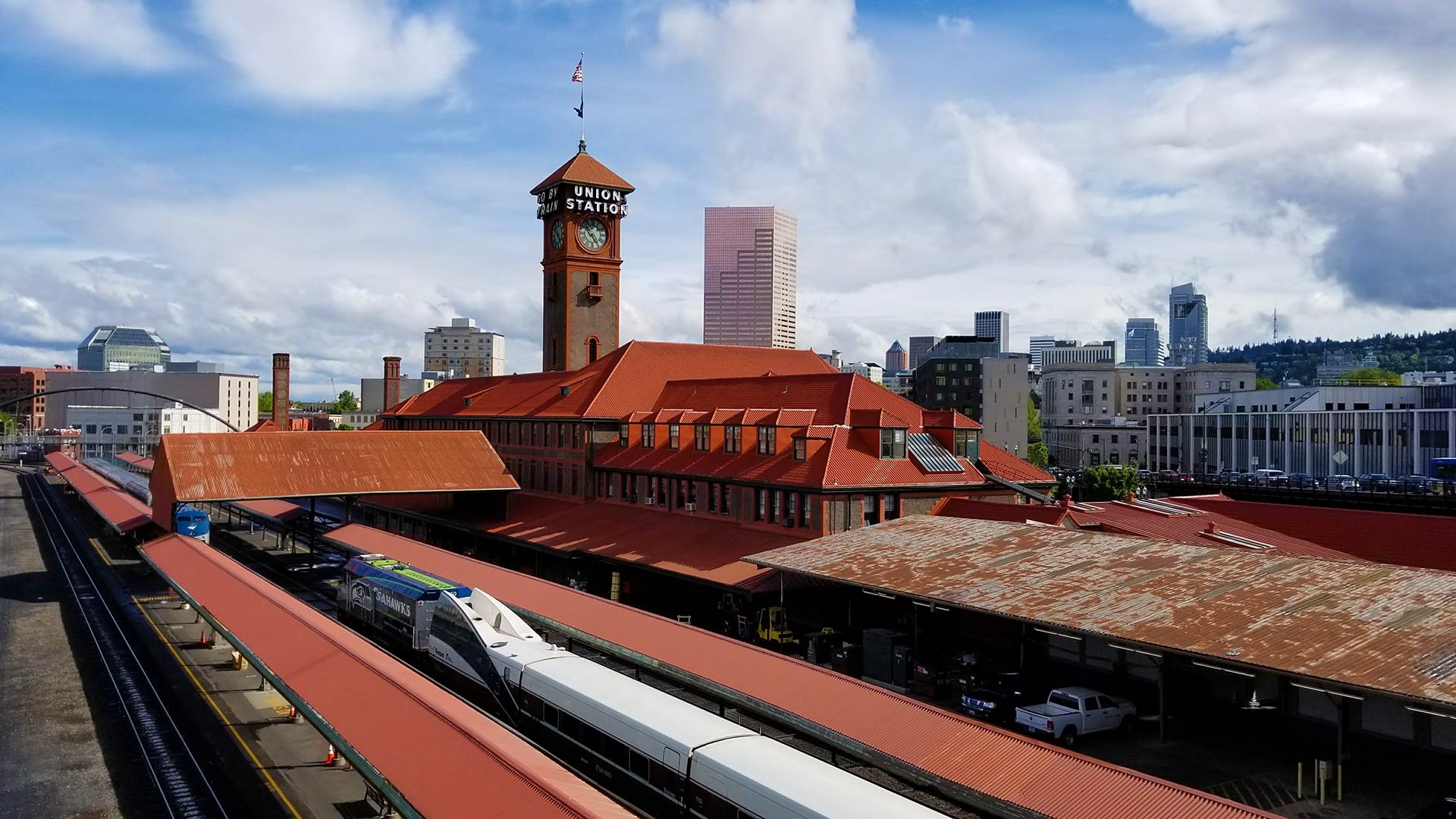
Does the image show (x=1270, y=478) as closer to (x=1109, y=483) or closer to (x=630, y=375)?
(x=1109, y=483)

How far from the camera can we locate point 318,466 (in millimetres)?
66375

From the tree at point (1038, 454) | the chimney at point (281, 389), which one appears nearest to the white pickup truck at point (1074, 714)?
the tree at point (1038, 454)

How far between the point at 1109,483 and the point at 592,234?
5204 cm

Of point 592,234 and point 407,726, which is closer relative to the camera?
point 407,726

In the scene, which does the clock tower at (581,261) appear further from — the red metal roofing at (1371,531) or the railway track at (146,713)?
the red metal roofing at (1371,531)

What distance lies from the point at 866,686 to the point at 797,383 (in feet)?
121

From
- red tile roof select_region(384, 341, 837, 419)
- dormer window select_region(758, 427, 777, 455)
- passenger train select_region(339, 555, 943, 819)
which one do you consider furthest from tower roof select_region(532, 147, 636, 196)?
passenger train select_region(339, 555, 943, 819)

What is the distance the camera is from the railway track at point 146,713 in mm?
26083

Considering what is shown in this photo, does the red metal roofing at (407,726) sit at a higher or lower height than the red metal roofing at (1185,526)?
lower

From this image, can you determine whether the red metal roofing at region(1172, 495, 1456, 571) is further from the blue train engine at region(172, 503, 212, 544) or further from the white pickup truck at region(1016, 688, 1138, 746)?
the blue train engine at region(172, 503, 212, 544)

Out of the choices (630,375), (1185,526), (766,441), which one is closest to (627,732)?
(766,441)

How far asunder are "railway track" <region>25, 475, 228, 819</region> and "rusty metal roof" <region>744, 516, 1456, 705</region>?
21140 millimetres

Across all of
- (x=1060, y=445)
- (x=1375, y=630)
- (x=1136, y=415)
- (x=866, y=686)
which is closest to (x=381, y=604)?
(x=866, y=686)

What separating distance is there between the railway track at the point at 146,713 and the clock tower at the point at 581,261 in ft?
134
